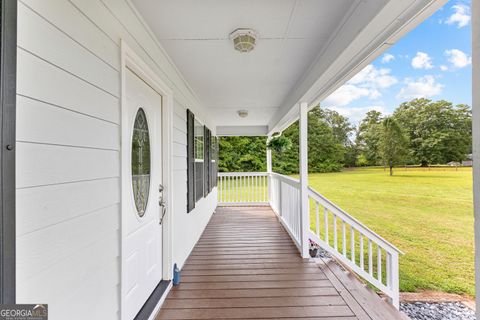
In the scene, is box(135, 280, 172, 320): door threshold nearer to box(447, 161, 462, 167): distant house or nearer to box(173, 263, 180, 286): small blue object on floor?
box(173, 263, 180, 286): small blue object on floor

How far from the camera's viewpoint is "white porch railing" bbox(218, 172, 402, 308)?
2.82 m

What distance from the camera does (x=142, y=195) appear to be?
1.99 meters

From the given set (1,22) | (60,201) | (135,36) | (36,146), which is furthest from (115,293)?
(135,36)

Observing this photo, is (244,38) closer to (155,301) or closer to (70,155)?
(70,155)

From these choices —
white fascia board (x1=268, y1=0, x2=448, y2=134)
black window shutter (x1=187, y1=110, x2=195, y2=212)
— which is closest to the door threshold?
black window shutter (x1=187, y1=110, x2=195, y2=212)

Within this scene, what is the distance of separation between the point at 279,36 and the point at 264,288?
8.32 ft

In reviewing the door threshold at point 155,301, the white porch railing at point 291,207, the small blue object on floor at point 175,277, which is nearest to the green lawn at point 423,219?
the white porch railing at point 291,207

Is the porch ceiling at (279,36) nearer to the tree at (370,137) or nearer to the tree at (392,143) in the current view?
the tree at (392,143)

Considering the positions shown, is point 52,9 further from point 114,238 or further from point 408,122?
point 408,122

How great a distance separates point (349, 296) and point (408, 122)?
193cm

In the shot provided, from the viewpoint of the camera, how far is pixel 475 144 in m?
0.88

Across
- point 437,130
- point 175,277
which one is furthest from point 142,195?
point 437,130

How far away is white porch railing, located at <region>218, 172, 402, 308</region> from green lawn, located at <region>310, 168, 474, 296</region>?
1.46ft

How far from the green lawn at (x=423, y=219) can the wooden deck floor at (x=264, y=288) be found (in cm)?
129
